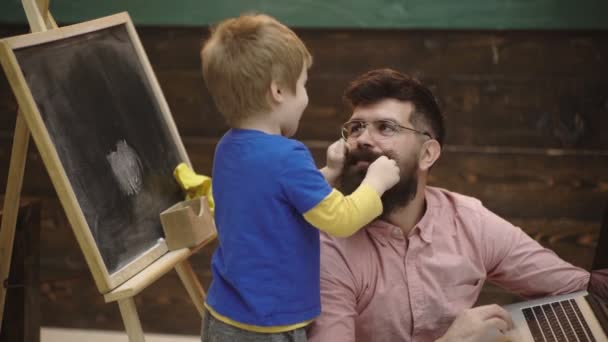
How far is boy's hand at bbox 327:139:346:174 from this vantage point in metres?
1.85

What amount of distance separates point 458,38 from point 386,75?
3.13 ft

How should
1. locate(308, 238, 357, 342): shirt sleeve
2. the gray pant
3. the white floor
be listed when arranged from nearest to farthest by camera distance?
1. the gray pant
2. locate(308, 238, 357, 342): shirt sleeve
3. the white floor

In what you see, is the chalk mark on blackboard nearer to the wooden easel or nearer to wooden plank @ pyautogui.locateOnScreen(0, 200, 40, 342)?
the wooden easel

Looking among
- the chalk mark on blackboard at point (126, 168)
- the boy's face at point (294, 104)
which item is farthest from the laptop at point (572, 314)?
the chalk mark on blackboard at point (126, 168)

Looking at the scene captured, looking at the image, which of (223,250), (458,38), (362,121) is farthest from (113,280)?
(458,38)

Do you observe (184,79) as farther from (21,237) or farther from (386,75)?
(386,75)

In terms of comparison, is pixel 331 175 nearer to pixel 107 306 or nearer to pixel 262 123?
pixel 262 123

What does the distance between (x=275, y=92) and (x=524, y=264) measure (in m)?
0.84

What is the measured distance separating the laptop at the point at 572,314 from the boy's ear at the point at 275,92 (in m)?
0.76

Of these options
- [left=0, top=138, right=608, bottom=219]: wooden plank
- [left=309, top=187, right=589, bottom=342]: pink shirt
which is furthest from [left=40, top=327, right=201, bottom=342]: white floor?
[left=309, top=187, right=589, bottom=342]: pink shirt

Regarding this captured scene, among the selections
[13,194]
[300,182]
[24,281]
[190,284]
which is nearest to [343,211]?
[300,182]

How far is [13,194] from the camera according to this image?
6.55 ft

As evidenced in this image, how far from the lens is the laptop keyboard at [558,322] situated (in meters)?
1.67

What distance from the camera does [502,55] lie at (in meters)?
2.81
